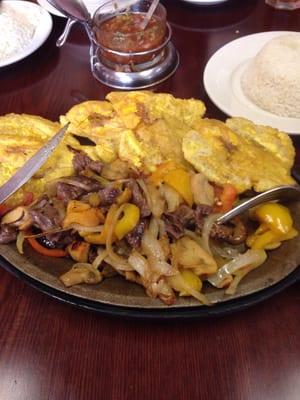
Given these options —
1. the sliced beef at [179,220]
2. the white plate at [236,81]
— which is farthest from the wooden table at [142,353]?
the white plate at [236,81]

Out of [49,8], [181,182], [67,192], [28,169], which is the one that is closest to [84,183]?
[67,192]

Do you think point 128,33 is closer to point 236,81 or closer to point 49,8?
point 236,81

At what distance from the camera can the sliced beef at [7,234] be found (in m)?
1.24

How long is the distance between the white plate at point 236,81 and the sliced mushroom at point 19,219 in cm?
85

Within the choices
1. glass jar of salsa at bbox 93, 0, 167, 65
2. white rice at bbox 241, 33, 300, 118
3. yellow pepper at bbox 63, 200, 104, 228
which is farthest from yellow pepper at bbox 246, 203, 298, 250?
glass jar of salsa at bbox 93, 0, 167, 65

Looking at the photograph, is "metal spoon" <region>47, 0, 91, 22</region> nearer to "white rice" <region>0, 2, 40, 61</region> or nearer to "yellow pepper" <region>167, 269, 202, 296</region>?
"white rice" <region>0, 2, 40, 61</region>

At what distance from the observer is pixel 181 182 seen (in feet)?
4.26

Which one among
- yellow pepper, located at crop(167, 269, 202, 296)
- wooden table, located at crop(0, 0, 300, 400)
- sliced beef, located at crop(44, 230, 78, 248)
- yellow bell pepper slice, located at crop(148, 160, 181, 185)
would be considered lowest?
wooden table, located at crop(0, 0, 300, 400)

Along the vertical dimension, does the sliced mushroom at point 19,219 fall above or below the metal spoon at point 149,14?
below

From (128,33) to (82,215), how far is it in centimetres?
100

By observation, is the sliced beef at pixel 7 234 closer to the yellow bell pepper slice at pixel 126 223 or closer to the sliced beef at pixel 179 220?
the yellow bell pepper slice at pixel 126 223

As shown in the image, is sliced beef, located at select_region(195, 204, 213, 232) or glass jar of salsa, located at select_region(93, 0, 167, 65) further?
glass jar of salsa, located at select_region(93, 0, 167, 65)

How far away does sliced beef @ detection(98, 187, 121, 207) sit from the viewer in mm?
1245

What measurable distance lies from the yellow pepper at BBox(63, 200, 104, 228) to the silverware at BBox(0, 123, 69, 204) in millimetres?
162
